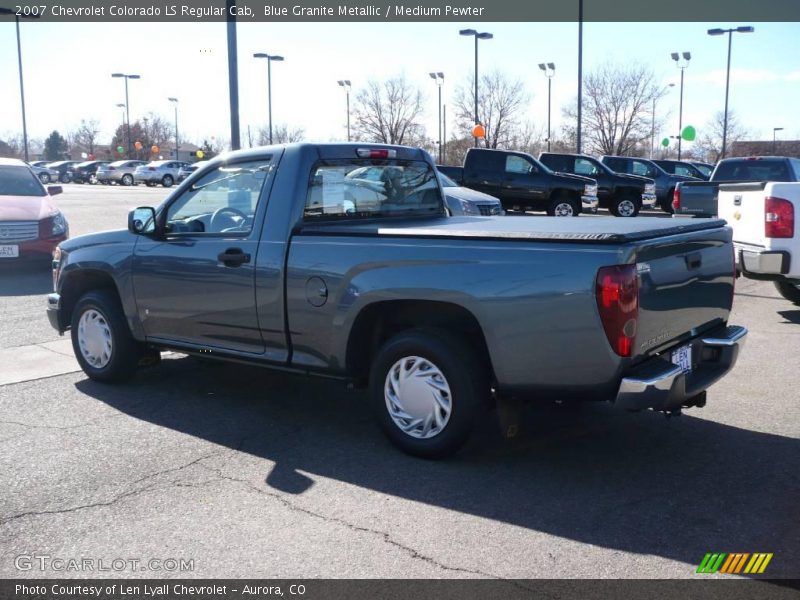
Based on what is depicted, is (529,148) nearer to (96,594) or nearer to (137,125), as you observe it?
(137,125)

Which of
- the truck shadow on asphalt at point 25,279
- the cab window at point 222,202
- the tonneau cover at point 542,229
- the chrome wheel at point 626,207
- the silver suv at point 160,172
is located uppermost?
the silver suv at point 160,172

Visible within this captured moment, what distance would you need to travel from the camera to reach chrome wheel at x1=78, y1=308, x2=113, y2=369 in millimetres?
6555

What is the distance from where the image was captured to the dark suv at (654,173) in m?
27.5

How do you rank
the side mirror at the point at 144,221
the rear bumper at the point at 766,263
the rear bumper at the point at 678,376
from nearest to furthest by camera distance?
the rear bumper at the point at 678,376, the side mirror at the point at 144,221, the rear bumper at the point at 766,263

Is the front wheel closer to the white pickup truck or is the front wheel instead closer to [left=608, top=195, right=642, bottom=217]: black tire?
[left=608, top=195, right=642, bottom=217]: black tire

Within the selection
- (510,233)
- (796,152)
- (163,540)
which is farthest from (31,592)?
(796,152)

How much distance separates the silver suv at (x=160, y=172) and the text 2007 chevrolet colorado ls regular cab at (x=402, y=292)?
160 feet

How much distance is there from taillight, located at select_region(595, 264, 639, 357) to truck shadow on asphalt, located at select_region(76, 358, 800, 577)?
0.86 meters

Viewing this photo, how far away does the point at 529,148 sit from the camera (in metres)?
62.4

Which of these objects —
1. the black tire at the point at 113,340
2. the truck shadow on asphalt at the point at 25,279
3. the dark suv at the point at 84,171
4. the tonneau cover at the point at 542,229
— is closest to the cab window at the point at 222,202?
the tonneau cover at the point at 542,229

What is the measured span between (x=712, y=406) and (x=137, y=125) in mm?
94164

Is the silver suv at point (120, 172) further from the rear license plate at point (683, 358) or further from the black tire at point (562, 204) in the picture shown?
the rear license plate at point (683, 358)

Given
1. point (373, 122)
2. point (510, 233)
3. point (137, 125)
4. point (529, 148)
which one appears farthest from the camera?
point (137, 125)

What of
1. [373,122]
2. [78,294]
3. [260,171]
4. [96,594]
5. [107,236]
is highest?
[373,122]
